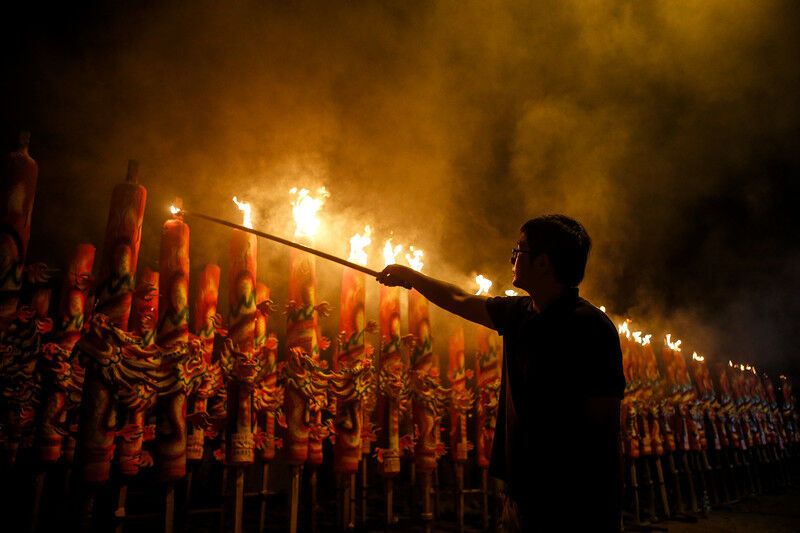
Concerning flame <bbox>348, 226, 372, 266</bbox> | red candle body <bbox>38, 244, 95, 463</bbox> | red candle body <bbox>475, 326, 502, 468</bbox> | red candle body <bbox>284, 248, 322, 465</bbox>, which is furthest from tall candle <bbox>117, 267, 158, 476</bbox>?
red candle body <bbox>475, 326, 502, 468</bbox>

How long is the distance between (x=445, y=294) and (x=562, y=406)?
3.76 ft

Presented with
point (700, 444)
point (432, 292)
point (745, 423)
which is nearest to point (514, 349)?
point (432, 292)

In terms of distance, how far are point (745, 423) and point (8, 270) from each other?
1628 centimetres

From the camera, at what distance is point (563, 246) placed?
2.23 m

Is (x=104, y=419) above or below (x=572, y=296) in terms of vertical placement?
below

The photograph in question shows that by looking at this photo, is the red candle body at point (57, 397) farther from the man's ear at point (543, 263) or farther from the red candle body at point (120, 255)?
the man's ear at point (543, 263)

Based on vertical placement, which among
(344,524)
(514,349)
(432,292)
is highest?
(432,292)

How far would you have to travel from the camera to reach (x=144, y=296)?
3.75 meters

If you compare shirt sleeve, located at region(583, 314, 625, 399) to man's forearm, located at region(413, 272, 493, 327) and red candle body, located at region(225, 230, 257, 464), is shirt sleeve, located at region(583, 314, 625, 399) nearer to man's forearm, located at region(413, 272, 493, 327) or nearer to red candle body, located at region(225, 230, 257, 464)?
man's forearm, located at region(413, 272, 493, 327)

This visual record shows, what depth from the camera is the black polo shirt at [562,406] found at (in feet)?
6.13

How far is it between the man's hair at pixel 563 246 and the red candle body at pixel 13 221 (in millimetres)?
3197

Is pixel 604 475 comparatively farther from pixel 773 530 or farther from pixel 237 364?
pixel 773 530

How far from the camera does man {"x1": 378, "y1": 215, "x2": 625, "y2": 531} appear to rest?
1.86 metres

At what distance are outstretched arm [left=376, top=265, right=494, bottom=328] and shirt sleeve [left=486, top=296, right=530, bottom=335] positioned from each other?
0.04 meters
